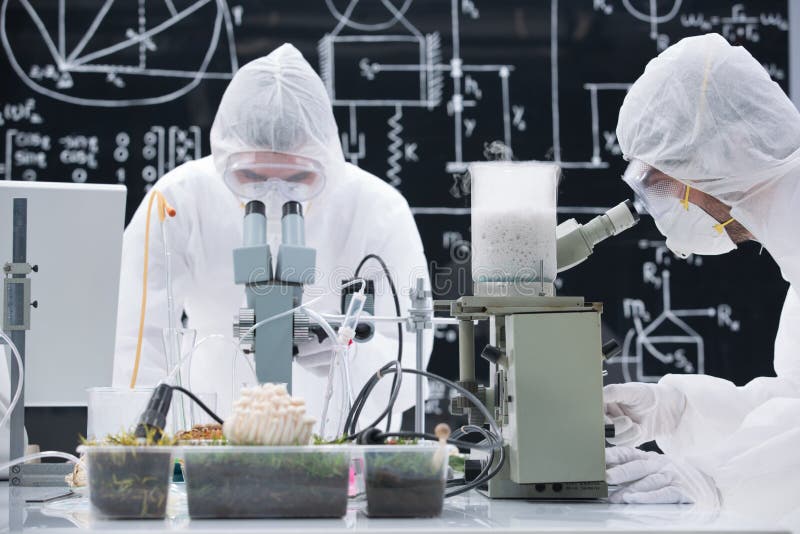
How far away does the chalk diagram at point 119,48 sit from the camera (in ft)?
10.3

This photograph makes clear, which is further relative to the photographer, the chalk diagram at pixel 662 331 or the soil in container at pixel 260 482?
the chalk diagram at pixel 662 331

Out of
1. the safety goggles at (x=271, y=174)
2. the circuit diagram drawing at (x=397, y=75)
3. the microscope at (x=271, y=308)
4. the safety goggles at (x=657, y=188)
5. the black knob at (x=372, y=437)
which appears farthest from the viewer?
the circuit diagram drawing at (x=397, y=75)

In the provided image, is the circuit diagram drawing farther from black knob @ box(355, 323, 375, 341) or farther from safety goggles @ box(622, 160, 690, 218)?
black knob @ box(355, 323, 375, 341)

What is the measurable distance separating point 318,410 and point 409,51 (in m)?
1.56

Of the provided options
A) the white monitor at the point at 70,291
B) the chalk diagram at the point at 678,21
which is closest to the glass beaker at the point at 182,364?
the white monitor at the point at 70,291

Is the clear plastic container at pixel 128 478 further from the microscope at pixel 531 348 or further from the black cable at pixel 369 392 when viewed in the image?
the microscope at pixel 531 348

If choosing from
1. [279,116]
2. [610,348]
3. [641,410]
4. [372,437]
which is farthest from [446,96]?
[372,437]

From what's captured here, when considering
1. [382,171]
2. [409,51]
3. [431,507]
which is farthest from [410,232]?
[431,507]

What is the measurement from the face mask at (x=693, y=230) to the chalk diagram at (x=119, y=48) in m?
1.96

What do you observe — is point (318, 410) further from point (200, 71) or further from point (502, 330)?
point (200, 71)

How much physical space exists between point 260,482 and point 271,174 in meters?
1.07

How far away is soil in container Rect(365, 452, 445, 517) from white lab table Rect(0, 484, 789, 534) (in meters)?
0.02

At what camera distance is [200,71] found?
3.21m

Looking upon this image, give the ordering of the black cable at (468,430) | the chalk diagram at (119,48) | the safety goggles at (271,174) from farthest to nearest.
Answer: the chalk diagram at (119,48) < the safety goggles at (271,174) < the black cable at (468,430)
